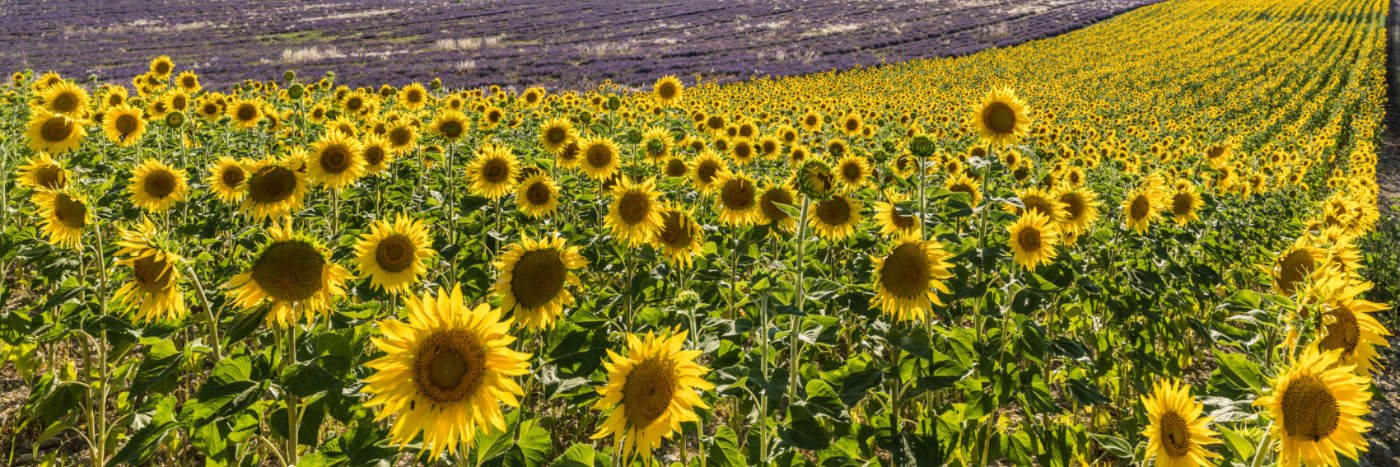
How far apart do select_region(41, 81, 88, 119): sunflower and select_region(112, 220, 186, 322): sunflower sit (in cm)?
549

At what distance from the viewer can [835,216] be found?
12.1ft

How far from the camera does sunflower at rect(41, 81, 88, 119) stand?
612 centimetres

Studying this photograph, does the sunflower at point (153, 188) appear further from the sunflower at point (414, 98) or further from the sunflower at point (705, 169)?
the sunflower at point (414, 98)

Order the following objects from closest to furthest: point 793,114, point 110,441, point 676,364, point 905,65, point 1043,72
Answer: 1. point 676,364
2. point 110,441
3. point 793,114
4. point 1043,72
5. point 905,65

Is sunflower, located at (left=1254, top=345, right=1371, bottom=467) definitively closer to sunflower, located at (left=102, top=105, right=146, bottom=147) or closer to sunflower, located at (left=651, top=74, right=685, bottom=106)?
sunflower, located at (left=651, top=74, right=685, bottom=106)

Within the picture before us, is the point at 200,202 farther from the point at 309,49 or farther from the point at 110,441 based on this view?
the point at 309,49

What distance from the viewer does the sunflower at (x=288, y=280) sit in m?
2.14

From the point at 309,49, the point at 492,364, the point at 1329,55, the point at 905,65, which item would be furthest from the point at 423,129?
the point at 1329,55

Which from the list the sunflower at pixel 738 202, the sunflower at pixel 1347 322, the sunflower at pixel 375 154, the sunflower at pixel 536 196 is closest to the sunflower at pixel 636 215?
the sunflower at pixel 738 202

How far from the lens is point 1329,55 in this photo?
1415 inches

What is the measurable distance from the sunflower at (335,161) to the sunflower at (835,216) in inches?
115

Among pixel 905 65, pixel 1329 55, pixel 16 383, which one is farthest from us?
pixel 1329 55

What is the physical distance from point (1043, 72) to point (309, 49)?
34.5m

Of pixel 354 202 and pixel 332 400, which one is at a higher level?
pixel 332 400
